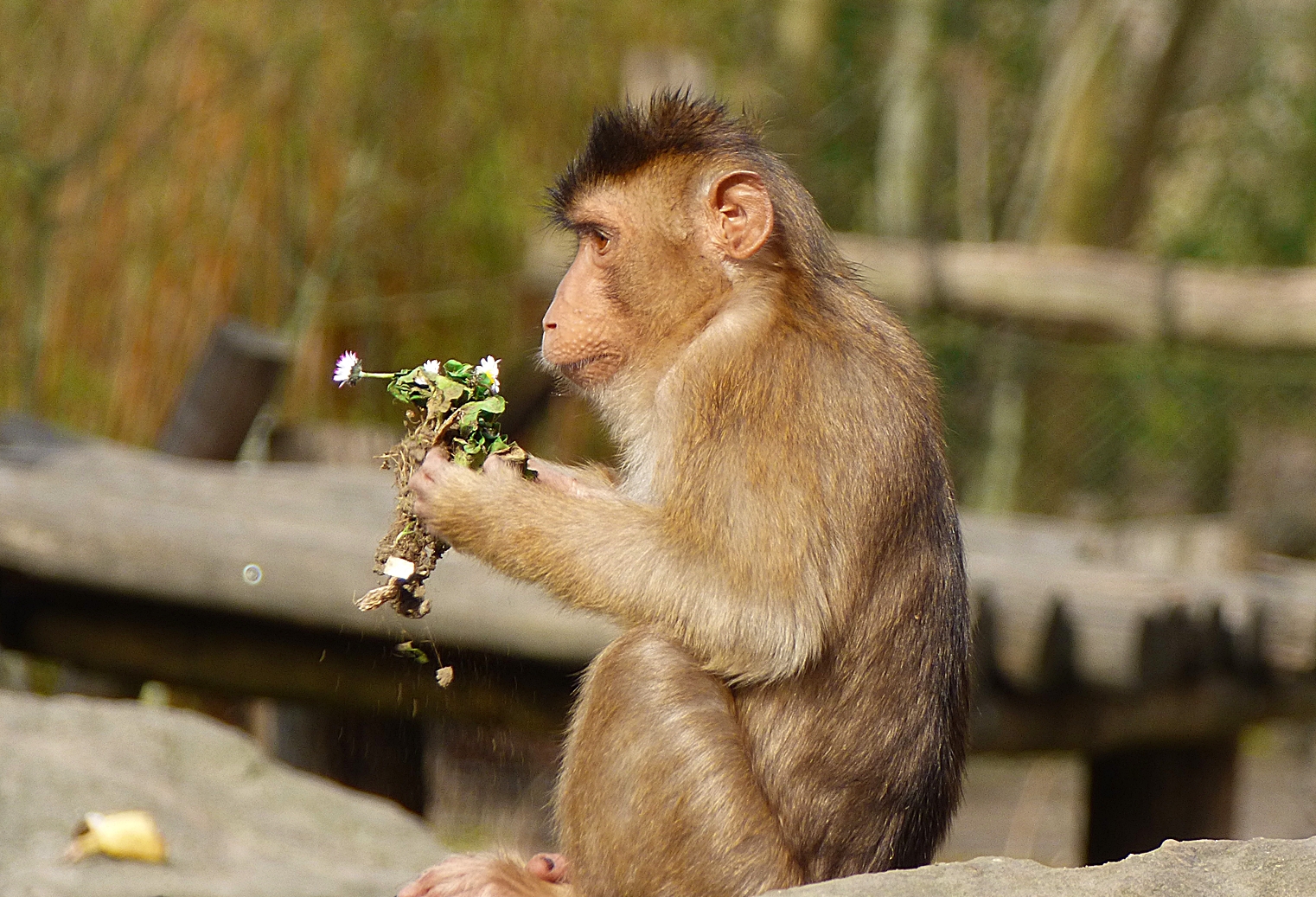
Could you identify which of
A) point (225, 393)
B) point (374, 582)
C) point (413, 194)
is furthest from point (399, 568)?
point (413, 194)

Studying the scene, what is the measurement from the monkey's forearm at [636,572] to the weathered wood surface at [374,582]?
128 cm

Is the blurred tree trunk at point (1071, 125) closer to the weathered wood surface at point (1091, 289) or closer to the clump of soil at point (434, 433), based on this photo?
the weathered wood surface at point (1091, 289)

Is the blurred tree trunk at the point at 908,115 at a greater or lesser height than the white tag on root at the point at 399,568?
greater

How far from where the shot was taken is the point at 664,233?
11.6 feet

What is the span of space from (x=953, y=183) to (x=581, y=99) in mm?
5953

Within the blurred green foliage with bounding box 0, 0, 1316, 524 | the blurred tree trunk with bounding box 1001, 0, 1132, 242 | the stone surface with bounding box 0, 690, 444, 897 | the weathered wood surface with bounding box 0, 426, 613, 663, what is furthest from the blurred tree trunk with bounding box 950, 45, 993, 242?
the stone surface with bounding box 0, 690, 444, 897

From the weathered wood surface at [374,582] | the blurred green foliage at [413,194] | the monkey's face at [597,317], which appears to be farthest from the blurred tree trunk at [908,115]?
the monkey's face at [597,317]

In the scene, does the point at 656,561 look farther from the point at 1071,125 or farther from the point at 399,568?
the point at 1071,125

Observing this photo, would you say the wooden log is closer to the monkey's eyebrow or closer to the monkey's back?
the monkey's eyebrow

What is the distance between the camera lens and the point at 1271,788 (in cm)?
1088

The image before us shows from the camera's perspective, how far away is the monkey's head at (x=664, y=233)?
3.44 metres

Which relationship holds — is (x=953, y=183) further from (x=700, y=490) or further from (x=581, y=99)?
(x=700, y=490)

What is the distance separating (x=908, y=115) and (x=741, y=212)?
10752mm

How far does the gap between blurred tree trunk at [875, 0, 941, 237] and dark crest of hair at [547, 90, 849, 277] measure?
10200 mm
